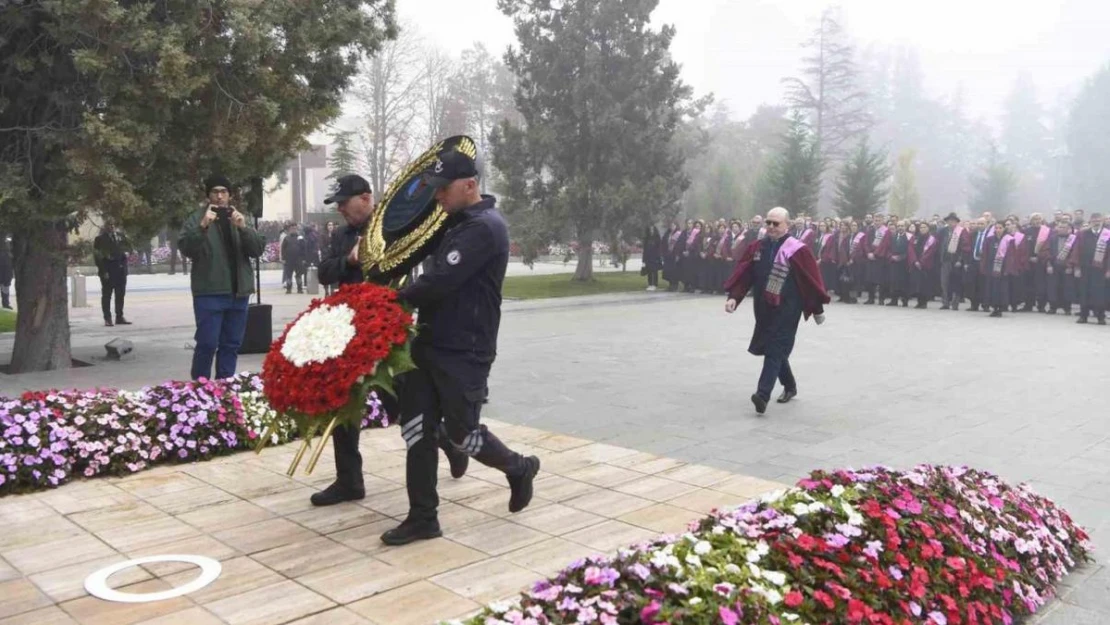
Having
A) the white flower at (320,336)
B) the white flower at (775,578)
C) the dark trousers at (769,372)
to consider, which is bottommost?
the white flower at (775,578)

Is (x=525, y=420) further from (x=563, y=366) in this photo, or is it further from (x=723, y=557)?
(x=723, y=557)

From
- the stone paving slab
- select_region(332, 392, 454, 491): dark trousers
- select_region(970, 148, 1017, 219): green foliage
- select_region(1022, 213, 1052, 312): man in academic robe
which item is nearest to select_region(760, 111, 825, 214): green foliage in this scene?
select_region(1022, 213, 1052, 312): man in academic robe

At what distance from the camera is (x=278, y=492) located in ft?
19.5

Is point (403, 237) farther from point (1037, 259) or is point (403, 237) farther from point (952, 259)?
point (952, 259)

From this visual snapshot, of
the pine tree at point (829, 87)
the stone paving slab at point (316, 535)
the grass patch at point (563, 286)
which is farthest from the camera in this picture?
the pine tree at point (829, 87)

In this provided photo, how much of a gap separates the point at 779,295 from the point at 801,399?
54.2 inches

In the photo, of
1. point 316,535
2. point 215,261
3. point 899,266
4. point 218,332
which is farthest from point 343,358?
point 899,266

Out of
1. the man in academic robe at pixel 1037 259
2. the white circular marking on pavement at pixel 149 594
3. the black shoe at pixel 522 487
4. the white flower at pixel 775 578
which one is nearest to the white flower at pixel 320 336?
the white circular marking on pavement at pixel 149 594

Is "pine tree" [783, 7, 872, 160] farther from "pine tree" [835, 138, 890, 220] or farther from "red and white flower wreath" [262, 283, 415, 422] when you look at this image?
"red and white flower wreath" [262, 283, 415, 422]

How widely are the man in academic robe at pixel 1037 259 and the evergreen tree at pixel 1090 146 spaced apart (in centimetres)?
5189

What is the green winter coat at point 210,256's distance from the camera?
8422 millimetres

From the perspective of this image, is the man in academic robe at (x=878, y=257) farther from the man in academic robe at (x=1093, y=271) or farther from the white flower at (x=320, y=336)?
the white flower at (x=320, y=336)

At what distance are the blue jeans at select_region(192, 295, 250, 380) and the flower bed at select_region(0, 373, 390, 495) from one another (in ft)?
3.60

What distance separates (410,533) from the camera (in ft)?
16.1
